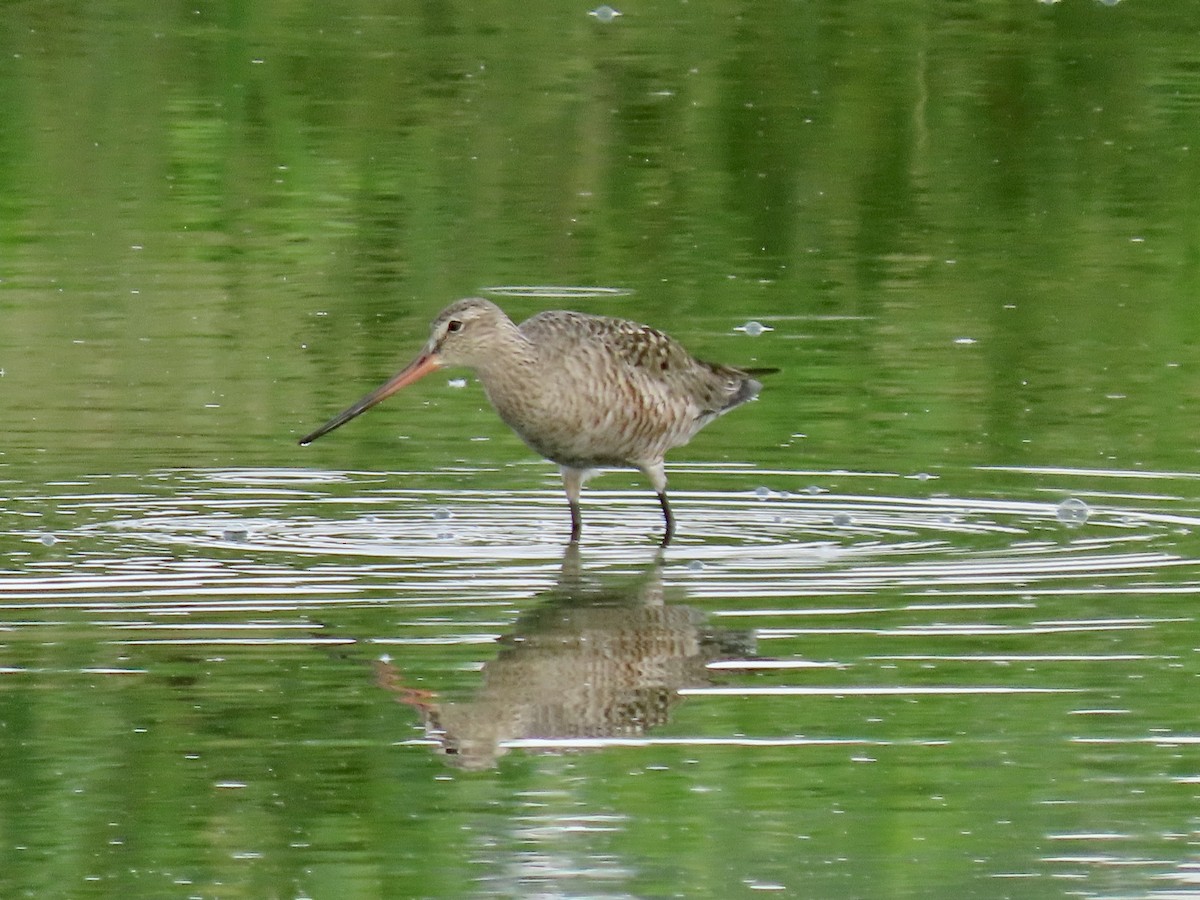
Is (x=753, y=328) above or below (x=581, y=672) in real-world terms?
above

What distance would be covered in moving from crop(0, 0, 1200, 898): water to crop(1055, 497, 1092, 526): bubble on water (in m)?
0.03

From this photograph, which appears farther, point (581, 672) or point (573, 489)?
point (573, 489)

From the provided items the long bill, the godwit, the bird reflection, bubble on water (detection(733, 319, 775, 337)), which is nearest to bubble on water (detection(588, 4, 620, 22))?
bubble on water (detection(733, 319, 775, 337))

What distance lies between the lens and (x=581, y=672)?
319 inches

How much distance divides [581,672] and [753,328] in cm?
593

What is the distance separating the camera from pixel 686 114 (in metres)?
20.0

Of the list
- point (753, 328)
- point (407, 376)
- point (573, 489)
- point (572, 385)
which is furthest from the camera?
point (753, 328)

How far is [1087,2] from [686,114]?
17.9ft

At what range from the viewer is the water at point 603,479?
268 inches

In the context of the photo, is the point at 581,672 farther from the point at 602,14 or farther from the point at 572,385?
the point at 602,14

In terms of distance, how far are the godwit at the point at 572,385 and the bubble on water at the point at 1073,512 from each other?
1.33m

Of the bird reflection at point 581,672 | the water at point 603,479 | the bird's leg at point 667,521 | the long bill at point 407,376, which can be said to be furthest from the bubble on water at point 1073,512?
the long bill at point 407,376

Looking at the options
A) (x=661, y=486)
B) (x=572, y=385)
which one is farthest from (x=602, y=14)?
(x=572, y=385)

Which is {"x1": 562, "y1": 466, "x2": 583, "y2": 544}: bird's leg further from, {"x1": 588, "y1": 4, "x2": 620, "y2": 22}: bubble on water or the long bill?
{"x1": 588, "y1": 4, "x2": 620, "y2": 22}: bubble on water
